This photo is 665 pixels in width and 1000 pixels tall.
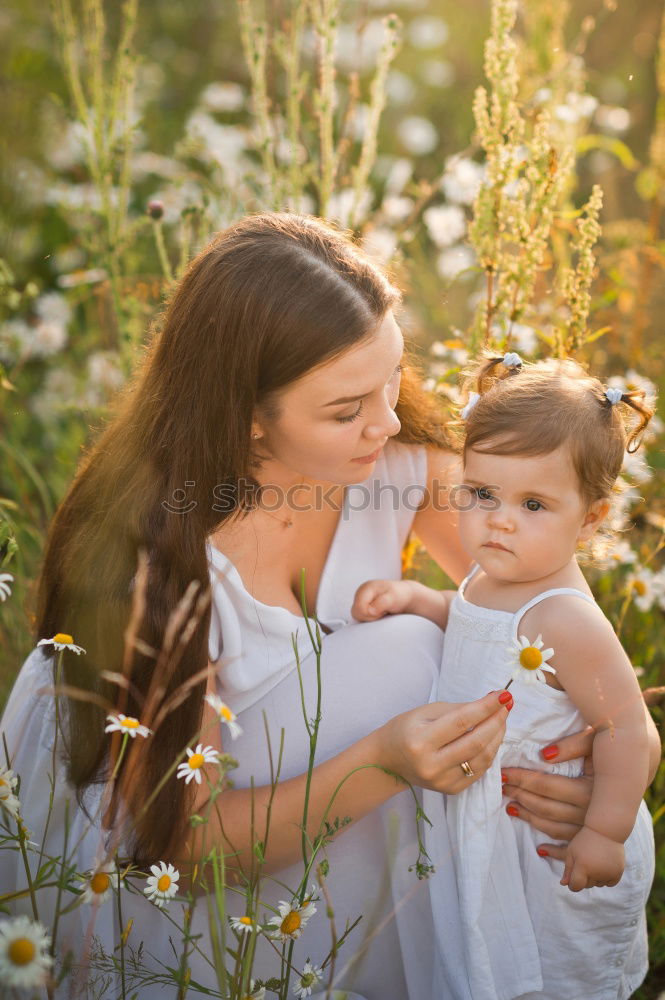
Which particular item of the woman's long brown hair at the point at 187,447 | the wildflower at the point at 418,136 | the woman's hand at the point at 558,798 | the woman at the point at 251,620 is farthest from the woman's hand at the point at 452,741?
the wildflower at the point at 418,136

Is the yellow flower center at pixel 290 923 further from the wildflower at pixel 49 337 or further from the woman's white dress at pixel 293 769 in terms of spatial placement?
the wildflower at pixel 49 337

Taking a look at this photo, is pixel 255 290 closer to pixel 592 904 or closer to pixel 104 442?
pixel 104 442

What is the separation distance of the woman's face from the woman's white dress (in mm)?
230

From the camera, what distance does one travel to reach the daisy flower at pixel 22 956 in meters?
0.82

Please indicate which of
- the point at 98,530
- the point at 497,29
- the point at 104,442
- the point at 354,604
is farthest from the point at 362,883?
the point at 497,29

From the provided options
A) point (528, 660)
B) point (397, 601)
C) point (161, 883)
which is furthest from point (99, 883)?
point (397, 601)

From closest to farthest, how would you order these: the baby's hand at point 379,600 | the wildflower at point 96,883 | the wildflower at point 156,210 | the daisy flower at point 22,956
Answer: the daisy flower at point 22,956 < the wildflower at point 96,883 < the baby's hand at point 379,600 < the wildflower at point 156,210

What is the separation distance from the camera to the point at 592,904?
1.41 metres

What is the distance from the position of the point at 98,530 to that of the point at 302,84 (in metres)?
1.01

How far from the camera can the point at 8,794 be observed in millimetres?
1142

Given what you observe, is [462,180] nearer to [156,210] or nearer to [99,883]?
[156,210]

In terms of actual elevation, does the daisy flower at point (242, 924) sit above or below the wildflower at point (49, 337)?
below

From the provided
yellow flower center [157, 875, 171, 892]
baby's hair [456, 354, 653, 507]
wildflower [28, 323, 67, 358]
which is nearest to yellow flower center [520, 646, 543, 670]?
baby's hair [456, 354, 653, 507]

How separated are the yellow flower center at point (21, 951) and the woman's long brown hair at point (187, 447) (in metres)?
0.53
